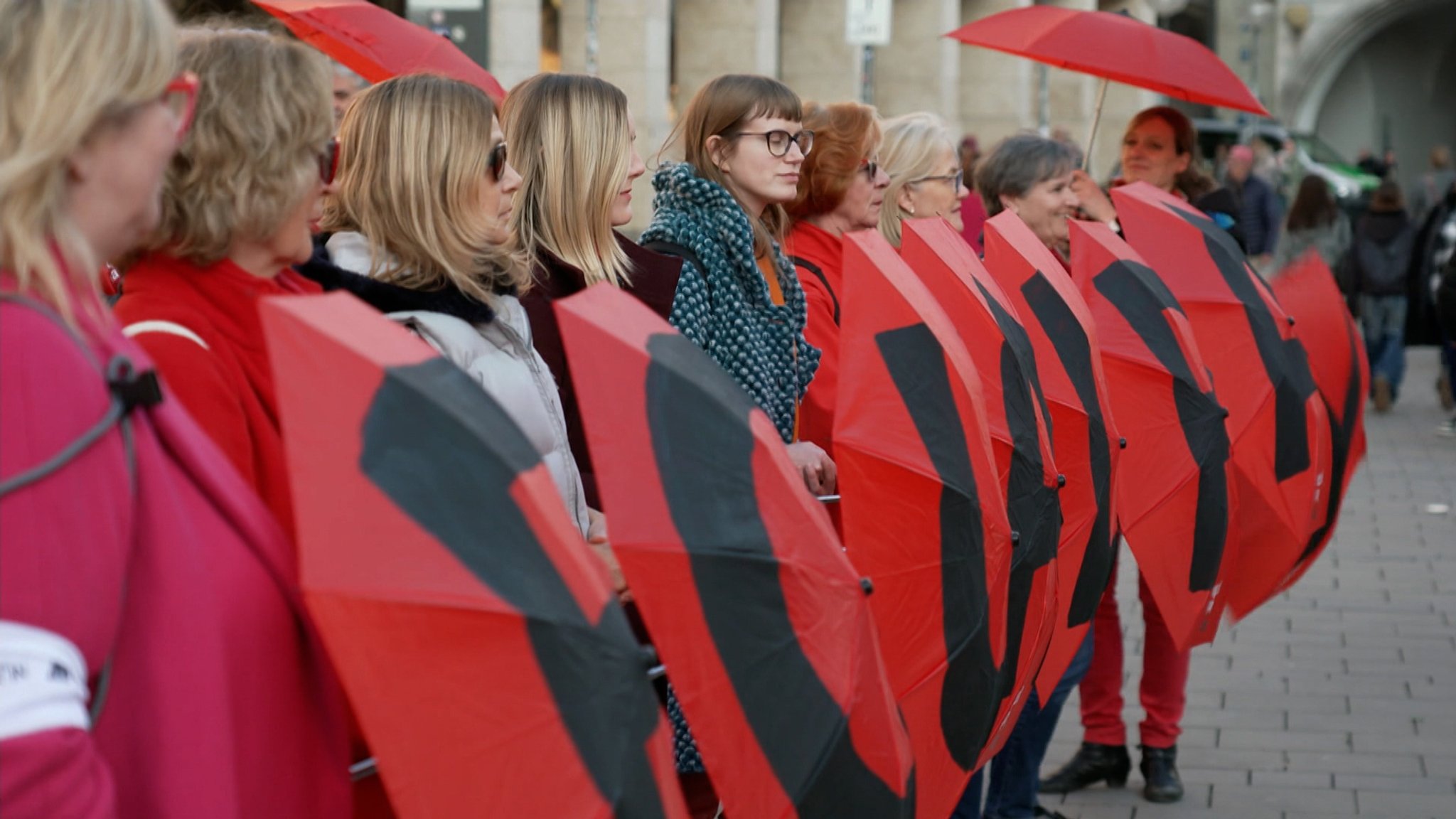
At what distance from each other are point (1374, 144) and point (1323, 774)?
45.9 meters

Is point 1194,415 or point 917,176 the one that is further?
point 917,176

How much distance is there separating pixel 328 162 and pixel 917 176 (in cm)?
321

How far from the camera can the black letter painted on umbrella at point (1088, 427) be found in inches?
160

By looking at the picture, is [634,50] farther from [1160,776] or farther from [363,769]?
[363,769]

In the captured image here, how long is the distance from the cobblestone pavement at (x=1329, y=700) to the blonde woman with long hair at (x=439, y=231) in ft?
10.6

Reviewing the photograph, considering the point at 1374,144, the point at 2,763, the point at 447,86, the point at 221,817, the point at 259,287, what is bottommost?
the point at 1374,144

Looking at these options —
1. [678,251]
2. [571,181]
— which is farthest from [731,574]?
[678,251]

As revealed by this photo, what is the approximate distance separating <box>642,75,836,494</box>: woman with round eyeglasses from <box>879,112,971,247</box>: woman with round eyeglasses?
2.78 ft

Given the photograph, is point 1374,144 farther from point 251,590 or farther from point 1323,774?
point 251,590

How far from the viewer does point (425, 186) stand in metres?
2.96

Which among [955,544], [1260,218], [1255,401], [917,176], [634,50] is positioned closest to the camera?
[955,544]

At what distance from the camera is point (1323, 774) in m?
6.00

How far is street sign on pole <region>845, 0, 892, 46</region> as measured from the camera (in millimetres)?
13055

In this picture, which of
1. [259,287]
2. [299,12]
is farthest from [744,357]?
[299,12]
